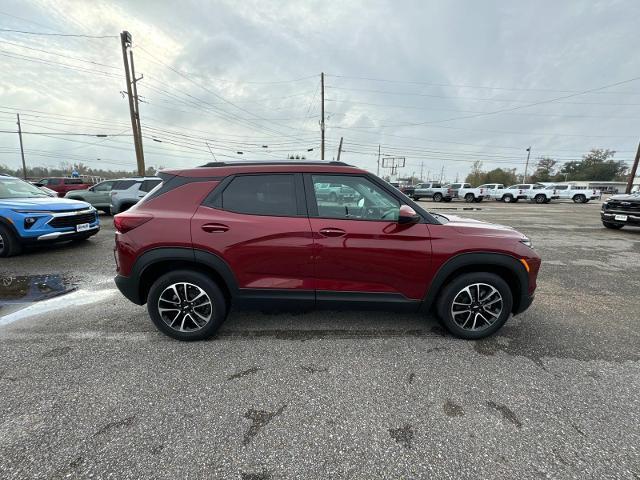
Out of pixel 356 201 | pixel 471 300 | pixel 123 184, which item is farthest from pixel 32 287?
pixel 123 184

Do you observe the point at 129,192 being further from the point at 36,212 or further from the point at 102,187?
the point at 36,212

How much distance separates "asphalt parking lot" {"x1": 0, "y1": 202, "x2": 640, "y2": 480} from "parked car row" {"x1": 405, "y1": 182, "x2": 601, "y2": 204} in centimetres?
2694

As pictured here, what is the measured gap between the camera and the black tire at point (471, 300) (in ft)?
9.61

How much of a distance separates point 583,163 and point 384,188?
115496mm

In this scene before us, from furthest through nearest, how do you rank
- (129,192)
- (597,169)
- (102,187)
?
1. (597,169)
2. (102,187)
3. (129,192)

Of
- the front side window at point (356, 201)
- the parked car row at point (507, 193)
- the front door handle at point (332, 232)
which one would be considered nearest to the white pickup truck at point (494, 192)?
the parked car row at point (507, 193)

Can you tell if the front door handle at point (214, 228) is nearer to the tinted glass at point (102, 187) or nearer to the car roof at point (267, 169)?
the car roof at point (267, 169)

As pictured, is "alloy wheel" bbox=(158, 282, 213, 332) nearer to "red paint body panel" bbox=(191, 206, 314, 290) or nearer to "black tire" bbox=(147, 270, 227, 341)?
"black tire" bbox=(147, 270, 227, 341)

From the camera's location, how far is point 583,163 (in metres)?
87.6

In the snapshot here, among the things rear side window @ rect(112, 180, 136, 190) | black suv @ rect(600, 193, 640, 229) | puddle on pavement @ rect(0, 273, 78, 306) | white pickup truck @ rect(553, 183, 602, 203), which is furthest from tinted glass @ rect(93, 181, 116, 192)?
white pickup truck @ rect(553, 183, 602, 203)

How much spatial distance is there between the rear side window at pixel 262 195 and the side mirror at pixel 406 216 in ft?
3.16

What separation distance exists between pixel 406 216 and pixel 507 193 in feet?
103

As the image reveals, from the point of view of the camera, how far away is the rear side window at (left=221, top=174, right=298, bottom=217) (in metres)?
2.85

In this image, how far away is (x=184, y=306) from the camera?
2.94 m
